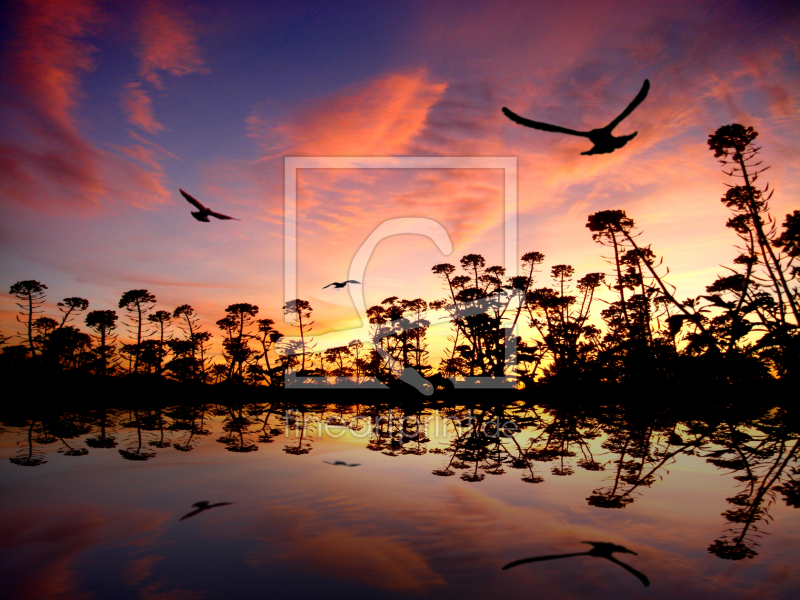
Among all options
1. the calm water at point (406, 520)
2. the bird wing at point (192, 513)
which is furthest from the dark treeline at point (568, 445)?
the bird wing at point (192, 513)

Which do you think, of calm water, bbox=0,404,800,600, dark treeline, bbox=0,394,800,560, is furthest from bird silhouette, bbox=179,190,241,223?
calm water, bbox=0,404,800,600

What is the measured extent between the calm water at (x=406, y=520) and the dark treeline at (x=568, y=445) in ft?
0.17

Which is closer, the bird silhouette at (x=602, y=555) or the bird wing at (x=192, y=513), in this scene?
the bird silhouette at (x=602, y=555)

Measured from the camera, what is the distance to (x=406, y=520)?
3803 mm

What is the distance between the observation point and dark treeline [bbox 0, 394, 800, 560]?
4.21m

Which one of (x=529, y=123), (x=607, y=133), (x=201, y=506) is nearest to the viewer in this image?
(x=201, y=506)

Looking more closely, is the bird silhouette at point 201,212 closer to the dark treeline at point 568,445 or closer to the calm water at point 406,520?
the dark treeline at point 568,445

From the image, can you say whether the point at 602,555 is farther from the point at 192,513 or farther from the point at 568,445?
the point at 568,445

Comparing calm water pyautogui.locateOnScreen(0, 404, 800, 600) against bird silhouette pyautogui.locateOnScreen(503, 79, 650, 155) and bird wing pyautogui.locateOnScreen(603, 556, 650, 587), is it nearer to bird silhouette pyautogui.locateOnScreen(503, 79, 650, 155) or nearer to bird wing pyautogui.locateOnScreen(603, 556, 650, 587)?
bird wing pyautogui.locateOnScreen(603, 556, 650, 587)

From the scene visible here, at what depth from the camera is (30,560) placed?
3.04 meters

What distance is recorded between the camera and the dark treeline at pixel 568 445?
4211 millimetres

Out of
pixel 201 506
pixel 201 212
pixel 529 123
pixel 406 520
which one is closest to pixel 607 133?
pixel 529 123

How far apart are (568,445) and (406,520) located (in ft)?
15.9

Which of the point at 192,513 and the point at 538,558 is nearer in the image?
the point at 538,558
